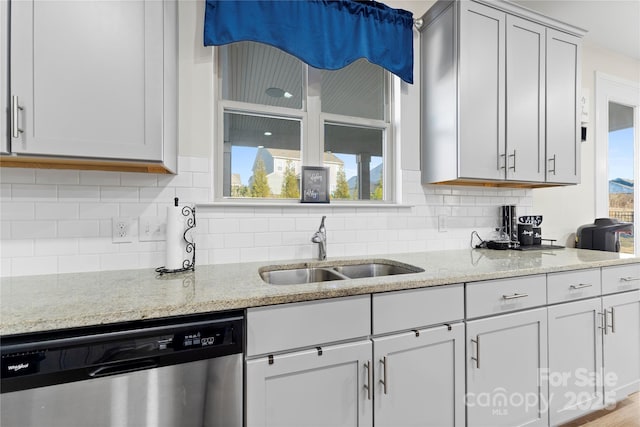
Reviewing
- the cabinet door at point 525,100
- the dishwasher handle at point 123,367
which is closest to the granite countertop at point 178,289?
the dishwasher handle at point 123,367

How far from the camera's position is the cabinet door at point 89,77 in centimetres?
109

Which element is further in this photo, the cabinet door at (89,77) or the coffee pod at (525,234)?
the coffee pod at (525,234)

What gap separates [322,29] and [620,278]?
238 cm

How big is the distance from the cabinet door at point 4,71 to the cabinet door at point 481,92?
86.3 inches

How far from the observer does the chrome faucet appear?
5.87 feet

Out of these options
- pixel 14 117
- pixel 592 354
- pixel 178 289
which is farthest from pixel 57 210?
pixel 592 354

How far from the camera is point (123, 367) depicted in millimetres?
929

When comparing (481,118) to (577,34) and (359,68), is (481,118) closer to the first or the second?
(359,68)

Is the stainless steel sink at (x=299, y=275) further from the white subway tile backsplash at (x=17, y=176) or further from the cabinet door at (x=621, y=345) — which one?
the cabinet door at (x=621, y=345)

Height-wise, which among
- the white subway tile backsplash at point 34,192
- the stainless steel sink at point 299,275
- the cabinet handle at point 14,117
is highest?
the cabinet handle at point 14,117

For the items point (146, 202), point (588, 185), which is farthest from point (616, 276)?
point (146, 202)

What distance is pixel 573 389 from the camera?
171 centimetres

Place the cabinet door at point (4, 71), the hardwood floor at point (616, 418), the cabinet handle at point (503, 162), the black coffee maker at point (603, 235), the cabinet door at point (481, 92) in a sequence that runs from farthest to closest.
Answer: the black coffee maker at point (603, 235) → the cabinet handle at point (503, 162) → the cabinet door at point (481, 92) → the hardwood floor at point (616, 418) → the cabinet door at point (4, 71)

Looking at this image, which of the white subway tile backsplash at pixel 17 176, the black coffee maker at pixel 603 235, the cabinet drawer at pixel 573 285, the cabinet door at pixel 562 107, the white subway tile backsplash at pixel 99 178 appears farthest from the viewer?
the black coffee maker at pixel 603 235
